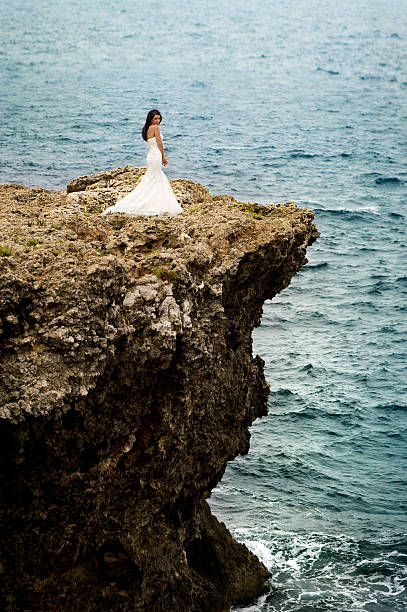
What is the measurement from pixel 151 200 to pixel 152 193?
224 millimetres

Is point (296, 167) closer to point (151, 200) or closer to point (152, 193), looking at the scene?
point (152, 193)

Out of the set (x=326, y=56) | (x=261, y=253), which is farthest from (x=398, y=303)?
(x=326, y=56)

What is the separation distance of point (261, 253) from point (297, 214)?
8.18ft

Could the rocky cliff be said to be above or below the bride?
below

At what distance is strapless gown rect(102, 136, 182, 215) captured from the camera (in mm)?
14703

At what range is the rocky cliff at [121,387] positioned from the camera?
397 inches

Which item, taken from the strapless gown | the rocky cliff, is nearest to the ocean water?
the rocky cliff

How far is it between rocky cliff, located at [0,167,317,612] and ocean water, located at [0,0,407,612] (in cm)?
530

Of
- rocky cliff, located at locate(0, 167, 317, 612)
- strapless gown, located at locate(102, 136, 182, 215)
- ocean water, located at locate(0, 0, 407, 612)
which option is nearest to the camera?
rocky cliff, located at locate(0, 167, 317, 612)

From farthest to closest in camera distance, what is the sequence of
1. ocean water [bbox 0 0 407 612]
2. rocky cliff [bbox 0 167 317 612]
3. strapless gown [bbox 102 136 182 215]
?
ocean water [bbox 0 0 407 612] → strapless gown [bbox 102 136 182 215] → rocky cliff [bbox 0 167 317 612]

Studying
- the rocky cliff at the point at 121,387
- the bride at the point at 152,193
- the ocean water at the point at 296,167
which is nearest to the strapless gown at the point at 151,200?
the bride at the point at 152,193

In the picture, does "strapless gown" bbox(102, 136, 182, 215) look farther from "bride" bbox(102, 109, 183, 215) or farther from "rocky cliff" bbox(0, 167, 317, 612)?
"rocky cliff" bbox(0, 167, 317, 612)

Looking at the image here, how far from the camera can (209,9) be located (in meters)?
85.1

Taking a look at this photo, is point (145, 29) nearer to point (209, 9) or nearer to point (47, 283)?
point (209, 9)
